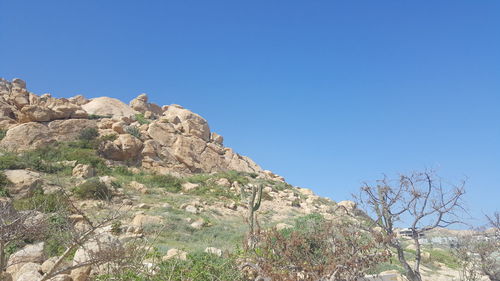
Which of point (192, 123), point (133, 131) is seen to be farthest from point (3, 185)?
point (192, 123)

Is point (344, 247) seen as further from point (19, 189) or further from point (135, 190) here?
point (135, 190)

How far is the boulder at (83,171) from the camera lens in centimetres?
2214

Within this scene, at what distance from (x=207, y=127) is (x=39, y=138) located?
753 inches

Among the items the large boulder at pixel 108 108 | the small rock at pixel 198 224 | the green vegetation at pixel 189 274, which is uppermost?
the large boulder at pixel 108 108

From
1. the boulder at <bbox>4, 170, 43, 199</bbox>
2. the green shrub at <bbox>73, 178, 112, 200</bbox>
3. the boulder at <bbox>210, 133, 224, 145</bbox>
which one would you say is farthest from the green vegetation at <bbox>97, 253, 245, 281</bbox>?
the boulder at <bbox>210, 133, 224, 145</bbox>

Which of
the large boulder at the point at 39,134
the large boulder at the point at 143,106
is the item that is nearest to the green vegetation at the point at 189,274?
the large boulder at the point at 39,134

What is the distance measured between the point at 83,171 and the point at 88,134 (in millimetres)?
8386

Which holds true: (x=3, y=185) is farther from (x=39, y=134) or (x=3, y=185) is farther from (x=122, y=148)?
(x=39, y=134)

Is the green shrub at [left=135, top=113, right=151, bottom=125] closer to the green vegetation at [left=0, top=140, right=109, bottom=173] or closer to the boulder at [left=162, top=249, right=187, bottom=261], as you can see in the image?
the green vegetation at [left=0, top=140, right=109, bottom=173]

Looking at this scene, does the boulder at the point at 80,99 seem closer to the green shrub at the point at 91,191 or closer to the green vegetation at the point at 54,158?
the green vegetation at the point at 54,158

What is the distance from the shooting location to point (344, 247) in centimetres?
612

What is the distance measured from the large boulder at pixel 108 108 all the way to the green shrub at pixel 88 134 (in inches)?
494

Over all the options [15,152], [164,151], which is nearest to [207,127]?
[164,151]

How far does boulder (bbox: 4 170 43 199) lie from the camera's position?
16.6 metres
